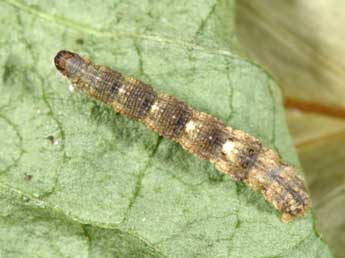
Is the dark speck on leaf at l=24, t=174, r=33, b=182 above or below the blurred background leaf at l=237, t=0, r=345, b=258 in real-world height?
below

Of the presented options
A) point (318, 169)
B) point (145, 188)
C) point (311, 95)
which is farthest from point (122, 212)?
point (311, 95)

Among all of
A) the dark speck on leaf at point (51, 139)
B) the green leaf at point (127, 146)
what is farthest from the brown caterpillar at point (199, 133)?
the dark speck on leaf at point (51, 139)

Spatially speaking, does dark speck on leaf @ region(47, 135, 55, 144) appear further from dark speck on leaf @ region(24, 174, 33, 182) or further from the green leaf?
dark speck on leaf @ region(24, 174, 33, 182)

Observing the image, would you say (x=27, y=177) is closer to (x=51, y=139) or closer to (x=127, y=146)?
(x=51, y=139)

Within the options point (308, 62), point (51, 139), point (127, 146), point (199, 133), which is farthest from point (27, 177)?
point (308, 62)

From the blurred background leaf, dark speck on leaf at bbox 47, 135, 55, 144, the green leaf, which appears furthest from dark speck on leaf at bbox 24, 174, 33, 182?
the blurred background leaf

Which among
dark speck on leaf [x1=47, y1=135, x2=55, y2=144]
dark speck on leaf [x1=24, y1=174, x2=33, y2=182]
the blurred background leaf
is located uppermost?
the blurred background leaf
